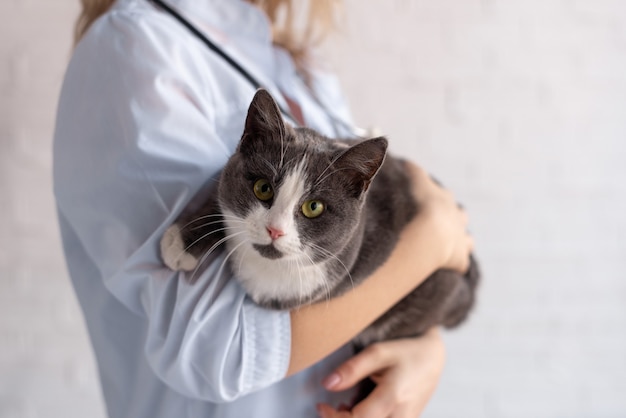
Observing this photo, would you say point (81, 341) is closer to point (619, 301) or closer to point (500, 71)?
point (500, 71)

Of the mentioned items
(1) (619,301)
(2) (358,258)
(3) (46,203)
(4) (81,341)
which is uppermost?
(2) (358,258)

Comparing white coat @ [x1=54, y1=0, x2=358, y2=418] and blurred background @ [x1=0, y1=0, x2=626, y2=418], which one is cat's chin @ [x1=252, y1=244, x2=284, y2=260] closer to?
white coat @ [x1=54, y1=0, x2=358, y2=418]

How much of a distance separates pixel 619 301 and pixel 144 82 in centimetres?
146

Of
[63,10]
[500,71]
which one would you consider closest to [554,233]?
[500,71]

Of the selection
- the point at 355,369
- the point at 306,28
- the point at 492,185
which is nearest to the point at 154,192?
the point at 355,369

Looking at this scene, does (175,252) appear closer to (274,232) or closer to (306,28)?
(274,232)

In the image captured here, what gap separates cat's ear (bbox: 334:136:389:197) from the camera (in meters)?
0.58

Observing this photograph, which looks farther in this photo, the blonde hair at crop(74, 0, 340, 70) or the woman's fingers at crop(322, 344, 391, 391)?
the blonde hair at crop(74, 0, 340, 70)

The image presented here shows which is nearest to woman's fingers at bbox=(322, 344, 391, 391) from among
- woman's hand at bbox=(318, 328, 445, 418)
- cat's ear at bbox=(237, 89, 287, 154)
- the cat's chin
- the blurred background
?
woman's hand at bbox=(318, 328, 445, 418)

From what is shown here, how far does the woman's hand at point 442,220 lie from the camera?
0.76 m

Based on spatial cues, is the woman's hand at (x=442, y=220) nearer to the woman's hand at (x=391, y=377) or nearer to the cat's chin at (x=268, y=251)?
the woman's hand at (x=391, y=377)

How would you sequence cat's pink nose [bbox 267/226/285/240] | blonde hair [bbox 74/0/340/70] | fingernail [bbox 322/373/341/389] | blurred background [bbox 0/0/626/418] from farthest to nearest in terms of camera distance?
1. blurred background [bbox 0/0/626/418]
2. blonde hair [bbox 74/0/340/70]
3. fingernail [bbox 322/373/341/389]
4. cat's pink nose [bbox 267/226/285/240]

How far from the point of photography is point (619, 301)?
1.49 metres

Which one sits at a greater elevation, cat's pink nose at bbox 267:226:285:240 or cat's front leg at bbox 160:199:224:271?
cat's pink nose at bbox 267:226:285:240
